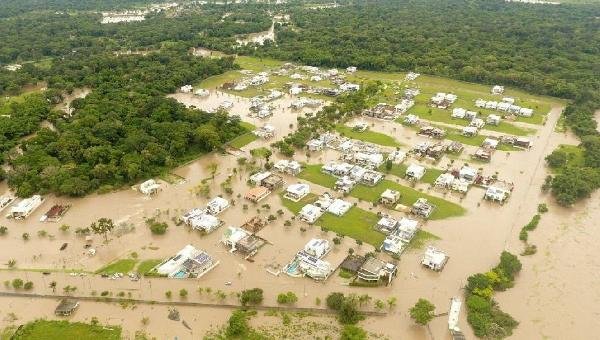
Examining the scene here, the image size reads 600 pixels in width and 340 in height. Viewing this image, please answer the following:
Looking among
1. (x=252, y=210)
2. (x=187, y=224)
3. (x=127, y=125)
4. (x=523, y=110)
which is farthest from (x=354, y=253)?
(x=523, y=110)

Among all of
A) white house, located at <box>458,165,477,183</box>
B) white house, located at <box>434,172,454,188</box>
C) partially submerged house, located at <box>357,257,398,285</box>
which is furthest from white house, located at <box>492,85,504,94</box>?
partially submerged house, located at <box>357,257,398,285</box>

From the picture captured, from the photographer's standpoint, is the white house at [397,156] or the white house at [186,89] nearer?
the white house at [397,156]

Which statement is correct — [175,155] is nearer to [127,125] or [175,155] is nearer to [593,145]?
[127,125]

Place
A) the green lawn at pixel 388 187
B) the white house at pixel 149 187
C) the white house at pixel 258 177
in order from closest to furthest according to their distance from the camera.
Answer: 1. the green lawn at pixel 388 187
2. the white house at pixel 149 187
3. the white house at pixel 258 177

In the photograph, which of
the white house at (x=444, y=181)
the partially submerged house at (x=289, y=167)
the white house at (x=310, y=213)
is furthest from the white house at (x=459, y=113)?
the white house at (x=310, y=213)

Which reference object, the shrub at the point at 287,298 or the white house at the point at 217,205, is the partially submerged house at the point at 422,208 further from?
the white house at the point at 217,205

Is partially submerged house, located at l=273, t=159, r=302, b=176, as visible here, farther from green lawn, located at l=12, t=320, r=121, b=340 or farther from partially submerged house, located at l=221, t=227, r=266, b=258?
green lawn, located at l=12, t=320, r=121, b=340
